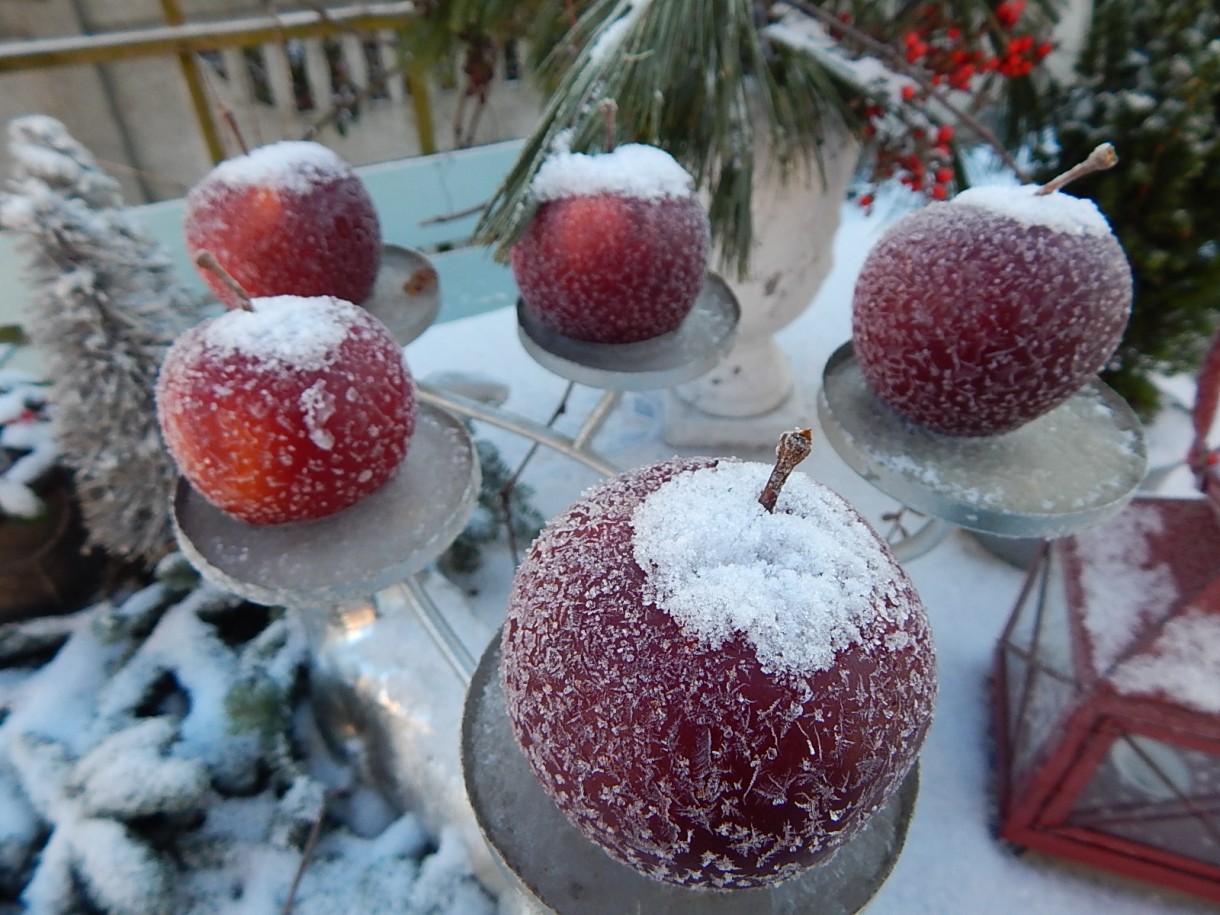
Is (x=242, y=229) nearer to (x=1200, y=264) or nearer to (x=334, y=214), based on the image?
(x=334, y=214)

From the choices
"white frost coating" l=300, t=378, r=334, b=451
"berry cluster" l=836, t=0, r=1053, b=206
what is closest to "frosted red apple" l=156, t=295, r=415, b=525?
"white frost coating" l=300, t=378, r=334, b=451

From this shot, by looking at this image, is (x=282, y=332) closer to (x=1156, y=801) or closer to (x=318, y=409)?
(x=318, y=409)

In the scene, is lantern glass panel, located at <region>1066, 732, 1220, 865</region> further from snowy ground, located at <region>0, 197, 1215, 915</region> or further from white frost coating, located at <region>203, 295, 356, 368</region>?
white frost coating, located at <region>203, 295, 356, 368</region>

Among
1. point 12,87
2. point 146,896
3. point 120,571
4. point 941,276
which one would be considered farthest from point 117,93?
point 941,276

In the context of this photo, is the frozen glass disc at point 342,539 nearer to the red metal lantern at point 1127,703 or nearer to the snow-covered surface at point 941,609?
the snow-covered surface at point 941,609

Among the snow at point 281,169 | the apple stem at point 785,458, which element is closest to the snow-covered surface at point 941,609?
the apple stem at point 785,458

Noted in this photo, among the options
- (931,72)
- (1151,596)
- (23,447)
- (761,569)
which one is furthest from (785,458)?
(23,447)
